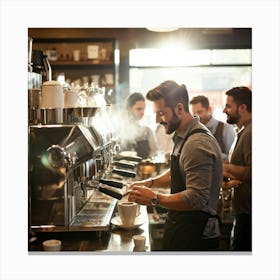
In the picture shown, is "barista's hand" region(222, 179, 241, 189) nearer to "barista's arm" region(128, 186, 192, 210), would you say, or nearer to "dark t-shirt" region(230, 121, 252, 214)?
"dark t-shirt" region(230, 121, 252, 214)

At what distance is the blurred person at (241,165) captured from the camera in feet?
7.75

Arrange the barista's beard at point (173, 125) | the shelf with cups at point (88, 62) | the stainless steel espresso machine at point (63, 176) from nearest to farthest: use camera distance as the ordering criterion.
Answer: the stainless steel espresso machine at point (63, 176)
the barista's beard at point (173, 125)
the shelf with cups at point (88, 62)

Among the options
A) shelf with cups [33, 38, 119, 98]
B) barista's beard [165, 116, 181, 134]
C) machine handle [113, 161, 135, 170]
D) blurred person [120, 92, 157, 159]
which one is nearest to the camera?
barista's beard [165, 116, 181, 134]

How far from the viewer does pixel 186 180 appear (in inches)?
91.1

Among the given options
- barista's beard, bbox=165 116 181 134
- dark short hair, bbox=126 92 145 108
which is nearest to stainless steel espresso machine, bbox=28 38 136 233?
dark short hair, bbox=126 92 145 108

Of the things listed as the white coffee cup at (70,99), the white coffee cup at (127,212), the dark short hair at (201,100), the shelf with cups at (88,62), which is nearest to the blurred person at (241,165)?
the dark short hair at (201,100)

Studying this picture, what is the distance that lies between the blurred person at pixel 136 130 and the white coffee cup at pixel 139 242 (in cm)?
55

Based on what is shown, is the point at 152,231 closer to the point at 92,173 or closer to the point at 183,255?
the point at 183,255

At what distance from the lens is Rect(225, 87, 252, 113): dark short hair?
236cm

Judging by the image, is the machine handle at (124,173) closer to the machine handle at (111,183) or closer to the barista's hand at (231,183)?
the machine handle at (111,183)

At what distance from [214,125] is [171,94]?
0.27 metres

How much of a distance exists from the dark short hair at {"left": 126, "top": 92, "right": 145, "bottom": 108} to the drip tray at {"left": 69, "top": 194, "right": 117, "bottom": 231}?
0.58 meters
